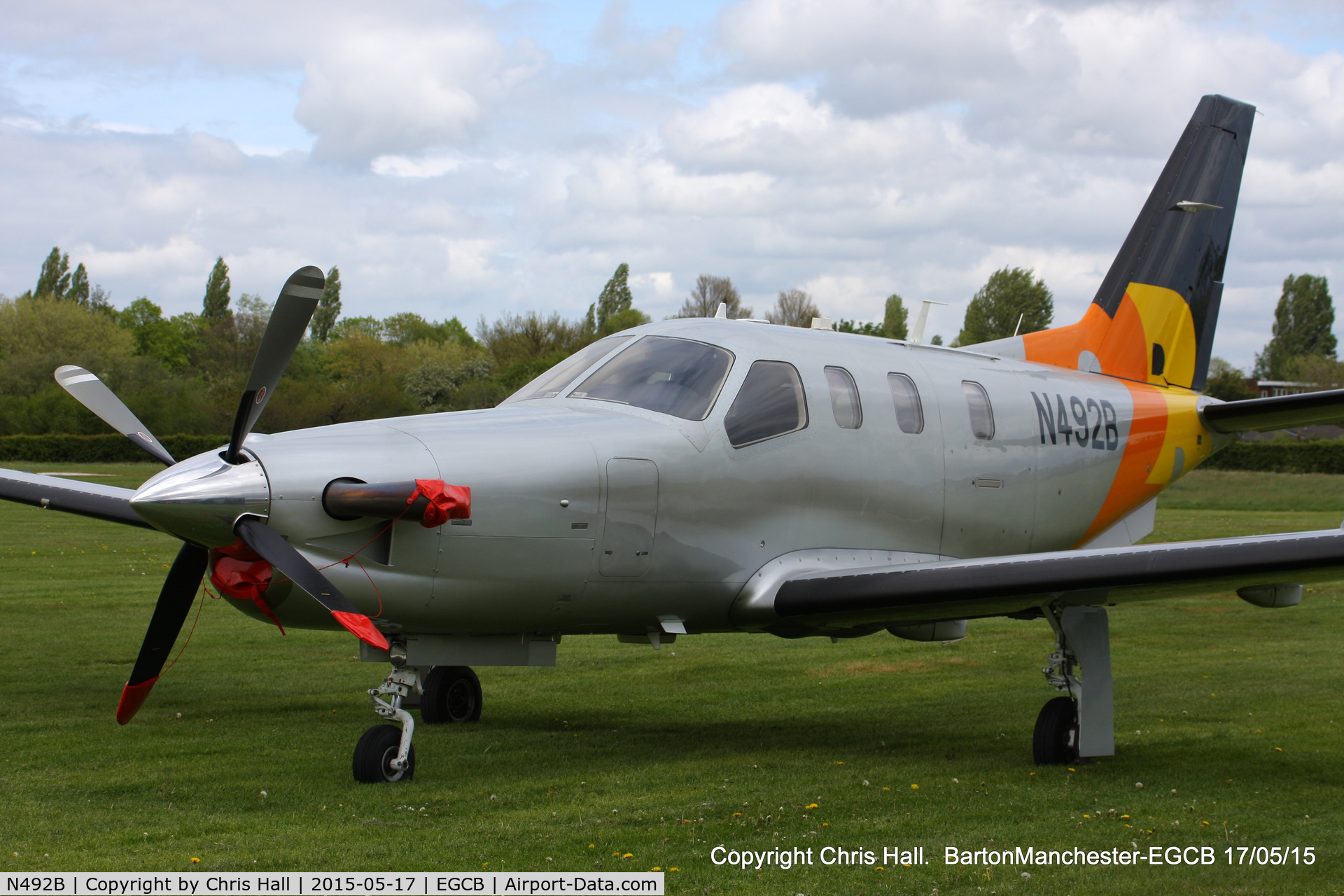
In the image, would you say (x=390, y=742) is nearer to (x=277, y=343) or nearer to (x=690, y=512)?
(x=690, y=512)

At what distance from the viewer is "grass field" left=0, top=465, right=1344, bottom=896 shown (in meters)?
5.68

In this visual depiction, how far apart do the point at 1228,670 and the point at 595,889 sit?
33.3 feet

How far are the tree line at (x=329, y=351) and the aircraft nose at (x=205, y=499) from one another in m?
15.1

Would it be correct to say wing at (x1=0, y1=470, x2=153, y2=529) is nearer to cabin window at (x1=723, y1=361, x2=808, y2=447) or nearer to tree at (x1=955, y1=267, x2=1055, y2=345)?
cabin window at (x1=723, y1=361, x2=808, y2=447)

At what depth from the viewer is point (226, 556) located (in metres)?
6.53

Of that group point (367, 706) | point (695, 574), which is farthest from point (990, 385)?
point (367, 706)

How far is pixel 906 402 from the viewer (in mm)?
9258

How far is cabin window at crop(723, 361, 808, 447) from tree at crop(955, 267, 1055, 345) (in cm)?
8462

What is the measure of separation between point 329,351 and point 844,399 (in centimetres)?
7545

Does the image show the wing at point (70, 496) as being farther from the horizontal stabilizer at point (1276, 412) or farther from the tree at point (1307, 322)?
the tree at point (1307, 322)

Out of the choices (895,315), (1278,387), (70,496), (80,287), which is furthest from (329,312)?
(70,496)

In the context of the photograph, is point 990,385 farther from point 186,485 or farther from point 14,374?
point 14,374

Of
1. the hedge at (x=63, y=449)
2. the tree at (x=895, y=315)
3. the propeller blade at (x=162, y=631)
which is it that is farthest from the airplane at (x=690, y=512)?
the tree at (x=895, y=315)

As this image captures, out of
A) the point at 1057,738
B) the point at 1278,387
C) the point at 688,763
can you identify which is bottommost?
the point at 688,763
